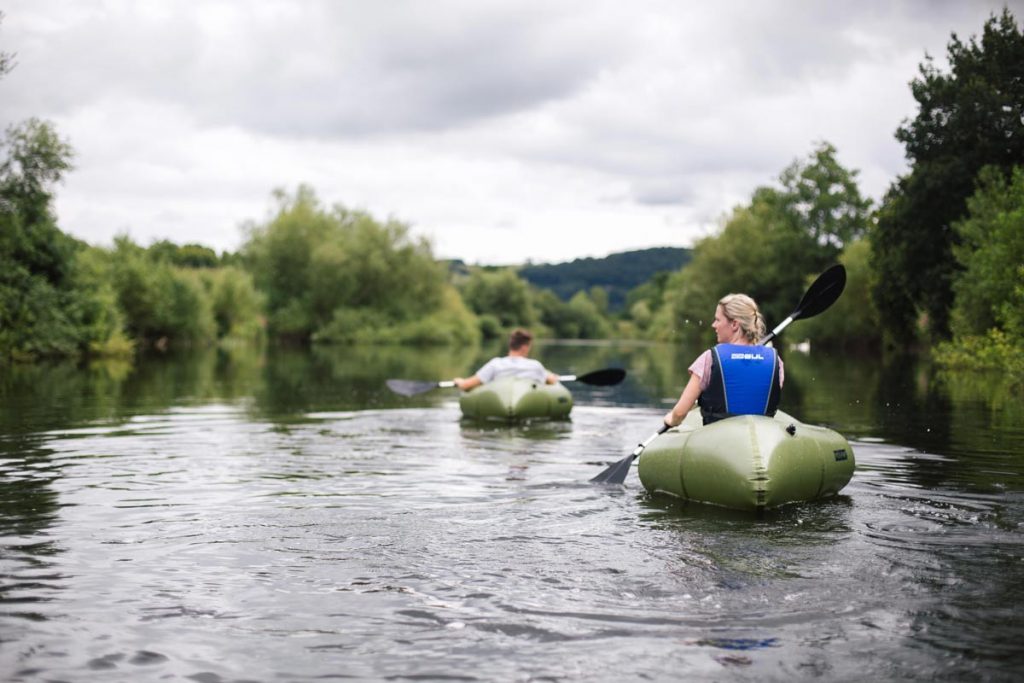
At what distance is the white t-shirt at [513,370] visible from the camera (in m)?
13.7

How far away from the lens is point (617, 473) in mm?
8055

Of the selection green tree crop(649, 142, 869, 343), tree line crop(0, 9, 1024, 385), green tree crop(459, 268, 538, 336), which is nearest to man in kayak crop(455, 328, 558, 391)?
tree line crop(0, 9, 1024, 385)

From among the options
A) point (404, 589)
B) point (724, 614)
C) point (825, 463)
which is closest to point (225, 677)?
point (404, 589)

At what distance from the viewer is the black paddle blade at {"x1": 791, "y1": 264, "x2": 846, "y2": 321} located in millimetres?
9812

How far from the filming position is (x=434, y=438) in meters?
11.7

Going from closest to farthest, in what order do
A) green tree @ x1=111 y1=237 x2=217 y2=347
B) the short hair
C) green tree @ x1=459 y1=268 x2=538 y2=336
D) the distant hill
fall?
the short hair → green tree @ x1=111 y1=237 x2=217 y2=347 → green tree @ x1=459 y1=268 x2=538 y2=336 → the distant hill

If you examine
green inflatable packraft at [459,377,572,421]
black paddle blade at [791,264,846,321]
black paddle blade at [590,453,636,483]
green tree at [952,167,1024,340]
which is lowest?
black paddle blade at [590,453,636,483]

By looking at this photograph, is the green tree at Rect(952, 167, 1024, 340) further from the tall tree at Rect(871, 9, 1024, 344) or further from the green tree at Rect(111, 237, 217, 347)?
the green tree at Rect(111, 237, 217, 347)

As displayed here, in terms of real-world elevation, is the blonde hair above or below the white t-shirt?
above

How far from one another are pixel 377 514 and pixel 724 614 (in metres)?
2.95

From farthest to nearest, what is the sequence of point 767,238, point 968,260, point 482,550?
point 767,238
point 968,260
point 482,550

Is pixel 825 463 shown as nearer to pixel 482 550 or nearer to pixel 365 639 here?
pixel 482 550

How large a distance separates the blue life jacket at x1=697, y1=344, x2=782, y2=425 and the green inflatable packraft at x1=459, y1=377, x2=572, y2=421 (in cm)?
612

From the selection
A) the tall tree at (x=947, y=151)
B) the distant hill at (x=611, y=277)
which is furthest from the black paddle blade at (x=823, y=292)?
the distant hill at (x=611, y=277)
